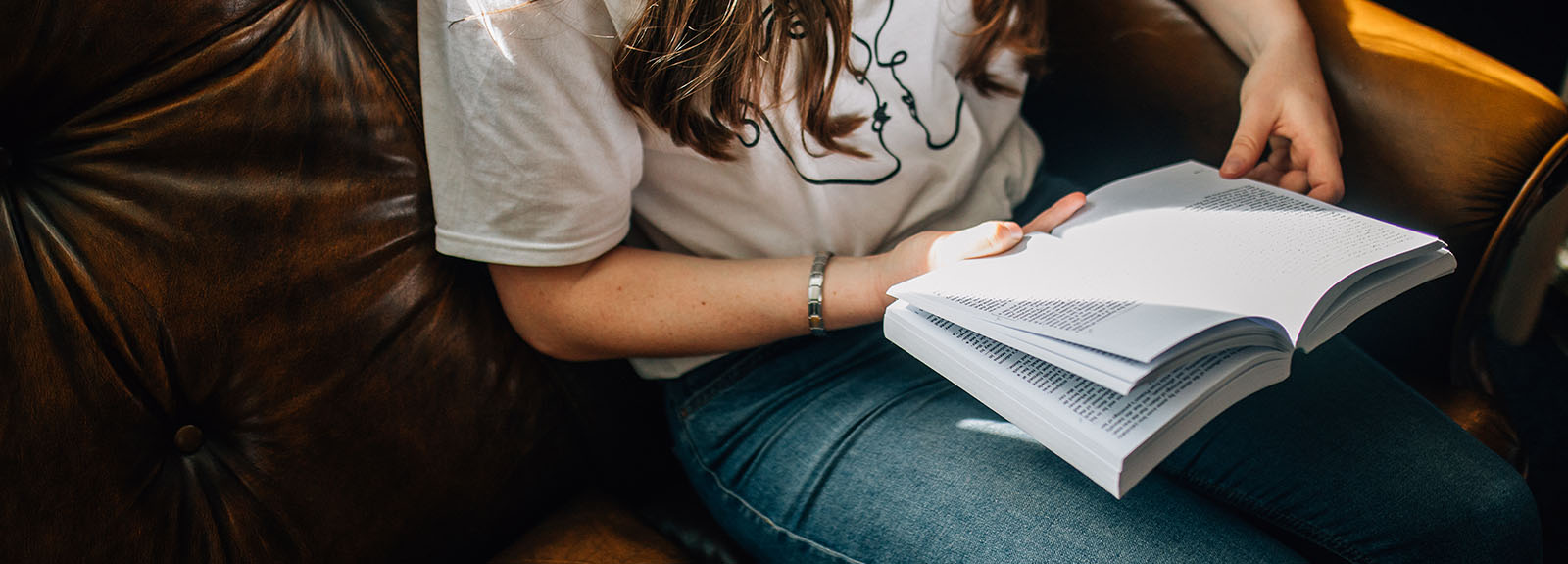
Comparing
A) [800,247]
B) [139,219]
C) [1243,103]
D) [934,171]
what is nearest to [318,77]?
[139,219]

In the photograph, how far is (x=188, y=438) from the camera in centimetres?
51

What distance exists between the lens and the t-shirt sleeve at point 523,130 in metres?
0.48

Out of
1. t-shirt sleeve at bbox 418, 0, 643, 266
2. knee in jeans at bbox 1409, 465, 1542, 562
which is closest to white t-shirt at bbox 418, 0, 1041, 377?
t-shirt sleeve at bbox 418, 0, 643, 266

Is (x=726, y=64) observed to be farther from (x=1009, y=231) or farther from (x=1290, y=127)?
(x=1290, y=127)

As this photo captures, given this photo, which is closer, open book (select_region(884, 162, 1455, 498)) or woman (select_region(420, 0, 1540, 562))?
open book (select_region(884, 162, 1455, 498))

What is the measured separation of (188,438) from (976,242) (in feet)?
1.68

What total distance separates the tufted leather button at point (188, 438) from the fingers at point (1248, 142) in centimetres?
75

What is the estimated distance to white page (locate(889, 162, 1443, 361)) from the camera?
422 mm

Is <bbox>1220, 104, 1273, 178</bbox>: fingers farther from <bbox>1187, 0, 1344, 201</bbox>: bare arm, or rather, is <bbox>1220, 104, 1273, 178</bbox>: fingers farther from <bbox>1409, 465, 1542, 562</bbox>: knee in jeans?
<bbox>1409, 465, 1542, 562</bbox>: knee in jeans

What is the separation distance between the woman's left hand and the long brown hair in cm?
32

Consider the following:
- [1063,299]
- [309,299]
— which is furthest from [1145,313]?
[309,299]

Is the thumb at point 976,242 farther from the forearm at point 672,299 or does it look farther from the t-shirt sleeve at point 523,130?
the t-shirt sleeve at point 523,130

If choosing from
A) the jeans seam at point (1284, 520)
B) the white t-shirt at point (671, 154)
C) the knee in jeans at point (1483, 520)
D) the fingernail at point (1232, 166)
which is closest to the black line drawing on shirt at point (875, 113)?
the white t-shirt at point (671, 154)

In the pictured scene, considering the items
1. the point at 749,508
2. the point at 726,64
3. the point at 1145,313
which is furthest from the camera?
the point at 749,508
